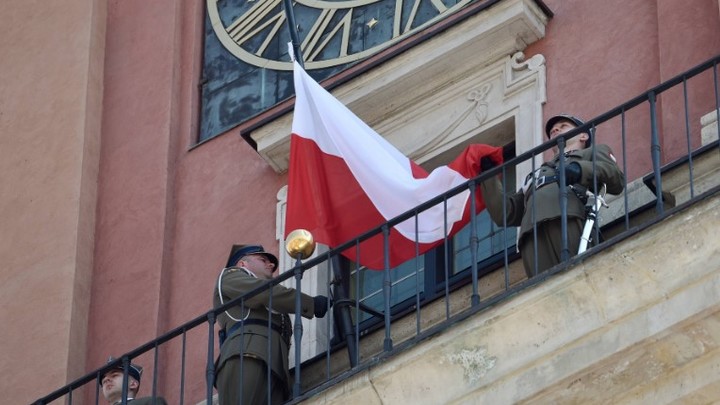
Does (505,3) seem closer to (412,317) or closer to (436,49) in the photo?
(436,49)

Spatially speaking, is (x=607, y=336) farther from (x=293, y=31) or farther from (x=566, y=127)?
(x=293, y=31)

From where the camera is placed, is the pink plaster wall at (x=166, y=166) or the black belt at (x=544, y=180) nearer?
the black belt at (x=544, y=180)

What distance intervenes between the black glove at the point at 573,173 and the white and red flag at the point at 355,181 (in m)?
0.78

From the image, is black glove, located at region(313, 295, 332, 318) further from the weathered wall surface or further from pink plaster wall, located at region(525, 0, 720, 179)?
pink plaster wall, located at region(525, 0, 720, 179)

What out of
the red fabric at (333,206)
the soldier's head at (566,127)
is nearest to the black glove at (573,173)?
the soldier's head at (566,127)

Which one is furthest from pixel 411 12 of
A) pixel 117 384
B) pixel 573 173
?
pixel 573 173

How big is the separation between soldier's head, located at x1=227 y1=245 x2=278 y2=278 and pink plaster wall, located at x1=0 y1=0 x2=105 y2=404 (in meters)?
1.37

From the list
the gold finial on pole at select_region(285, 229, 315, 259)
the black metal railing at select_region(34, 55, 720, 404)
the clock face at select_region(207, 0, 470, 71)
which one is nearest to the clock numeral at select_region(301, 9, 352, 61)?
the clock face at select_region(207, 0, 470, 71)

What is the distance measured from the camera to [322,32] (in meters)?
13.9

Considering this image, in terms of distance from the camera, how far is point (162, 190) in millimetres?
13953

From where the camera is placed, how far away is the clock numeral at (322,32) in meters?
13.8

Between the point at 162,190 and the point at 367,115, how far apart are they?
1.31m

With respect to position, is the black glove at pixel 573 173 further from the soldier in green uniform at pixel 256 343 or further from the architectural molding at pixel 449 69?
the architectural molding at pixel 449 69

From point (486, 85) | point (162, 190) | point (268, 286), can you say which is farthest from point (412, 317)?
point (162, 190)
